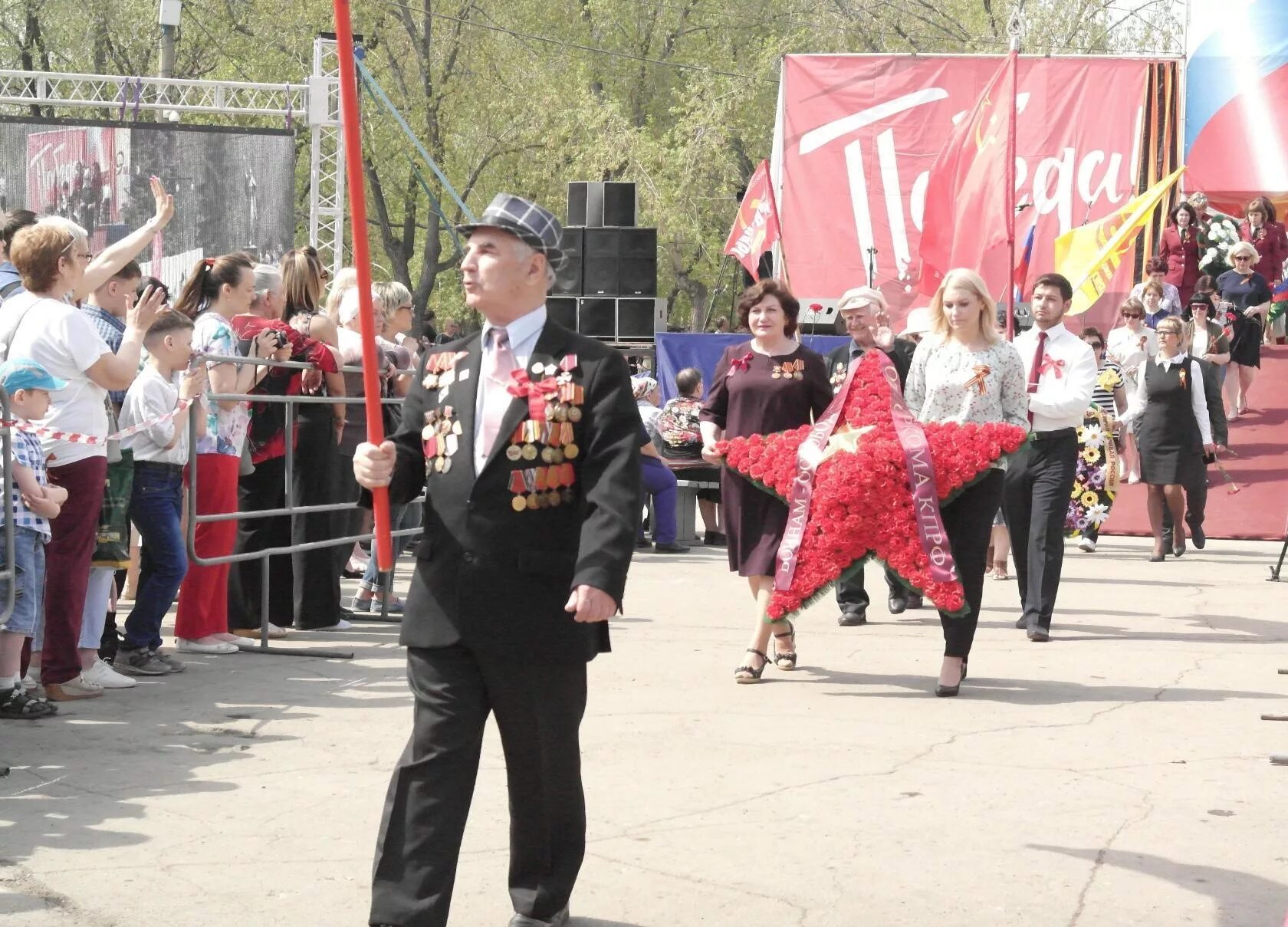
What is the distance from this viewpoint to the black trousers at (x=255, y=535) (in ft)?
30.1

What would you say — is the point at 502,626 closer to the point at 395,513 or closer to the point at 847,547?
the point at 847,547

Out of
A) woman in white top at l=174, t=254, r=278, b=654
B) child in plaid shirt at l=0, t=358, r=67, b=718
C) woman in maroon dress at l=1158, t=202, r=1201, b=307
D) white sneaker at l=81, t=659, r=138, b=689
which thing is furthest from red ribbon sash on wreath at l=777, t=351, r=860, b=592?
woman in maroon dress at l=1158, t=202, r=1201, b=307

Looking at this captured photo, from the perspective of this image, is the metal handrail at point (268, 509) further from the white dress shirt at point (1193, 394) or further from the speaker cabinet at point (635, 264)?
the speaker cabinet at point (635, 264)

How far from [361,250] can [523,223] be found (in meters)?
0.40

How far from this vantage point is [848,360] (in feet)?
37.7

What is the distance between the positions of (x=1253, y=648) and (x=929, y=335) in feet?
9.06

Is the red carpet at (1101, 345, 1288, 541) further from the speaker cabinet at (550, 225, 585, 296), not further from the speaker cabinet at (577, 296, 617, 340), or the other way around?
the speaker cabinet at (550, 225, 585, 296)

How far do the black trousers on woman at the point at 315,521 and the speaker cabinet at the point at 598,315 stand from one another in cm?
1532

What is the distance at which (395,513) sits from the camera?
31.6 feet

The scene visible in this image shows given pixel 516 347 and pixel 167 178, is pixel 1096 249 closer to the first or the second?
pixel 516 347

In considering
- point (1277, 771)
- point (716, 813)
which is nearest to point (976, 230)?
point (1277, 771)

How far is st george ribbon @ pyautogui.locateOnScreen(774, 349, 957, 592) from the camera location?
7852 millimetres

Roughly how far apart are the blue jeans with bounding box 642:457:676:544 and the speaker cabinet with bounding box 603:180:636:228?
35.1ft

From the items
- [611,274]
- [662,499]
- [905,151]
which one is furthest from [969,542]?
[905,151]
